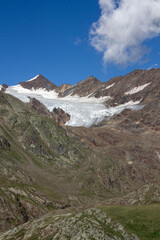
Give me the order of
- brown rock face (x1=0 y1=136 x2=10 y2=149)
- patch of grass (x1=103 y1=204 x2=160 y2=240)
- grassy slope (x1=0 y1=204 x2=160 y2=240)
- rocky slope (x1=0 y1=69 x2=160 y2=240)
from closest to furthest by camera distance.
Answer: patch of grass (x1=103 y1=204 x2=160 y2=240), grassy slope (x1=0 y1=204 x2=160 y2=240), rocky slope (x1=0 y1=69 x2=160 y2=240), brown rock face (x1=0 y1=136 x2=10 y2=149)

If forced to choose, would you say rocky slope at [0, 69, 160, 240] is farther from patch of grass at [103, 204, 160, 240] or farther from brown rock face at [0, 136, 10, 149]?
brown rock face at [0, 136, 10, 149]

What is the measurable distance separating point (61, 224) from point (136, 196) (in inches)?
1115

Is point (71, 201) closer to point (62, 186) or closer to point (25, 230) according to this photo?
point (62, 186)

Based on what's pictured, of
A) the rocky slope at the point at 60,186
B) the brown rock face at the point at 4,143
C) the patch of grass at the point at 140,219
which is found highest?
the brown rock face at the point at 4,143

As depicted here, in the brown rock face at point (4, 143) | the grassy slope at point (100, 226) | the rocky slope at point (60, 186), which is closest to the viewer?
the grassy slope at point (100, 226)

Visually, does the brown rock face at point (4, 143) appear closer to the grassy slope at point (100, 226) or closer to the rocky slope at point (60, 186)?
the rocky slope at point (60, 186)

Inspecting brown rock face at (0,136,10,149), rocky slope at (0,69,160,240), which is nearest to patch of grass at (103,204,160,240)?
rocky slope at (0,69,160,240)

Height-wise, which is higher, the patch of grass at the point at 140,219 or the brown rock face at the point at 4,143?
the brown rock face at the point at 4,143

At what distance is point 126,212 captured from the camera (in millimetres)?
51781

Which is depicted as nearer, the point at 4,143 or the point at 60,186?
the point at 60,186

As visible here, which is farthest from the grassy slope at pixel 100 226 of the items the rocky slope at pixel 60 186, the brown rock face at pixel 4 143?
the brown rock face at pixel 4 143

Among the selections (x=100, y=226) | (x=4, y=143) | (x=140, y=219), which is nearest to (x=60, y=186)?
(x=4, y=143)

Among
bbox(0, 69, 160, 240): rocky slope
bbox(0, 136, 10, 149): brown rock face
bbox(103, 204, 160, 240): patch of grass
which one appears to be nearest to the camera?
bbox(103, 204, 160, 240): patch of grass

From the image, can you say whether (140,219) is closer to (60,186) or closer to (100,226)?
(100,226)
